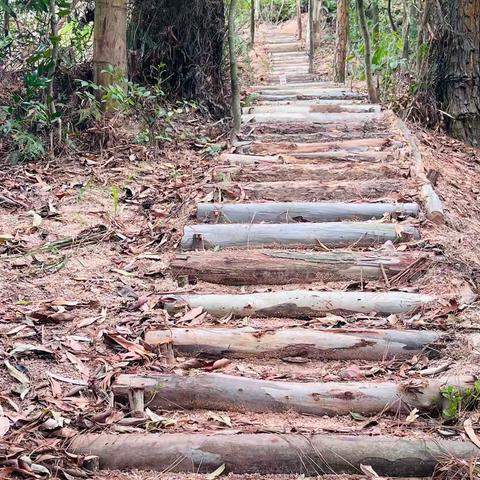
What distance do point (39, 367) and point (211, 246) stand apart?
1.60 m

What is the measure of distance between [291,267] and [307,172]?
5.54 feet

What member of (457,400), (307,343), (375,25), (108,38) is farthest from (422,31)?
(457,400)

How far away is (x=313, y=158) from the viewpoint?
5.82 metres

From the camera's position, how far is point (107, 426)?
8.71 ft

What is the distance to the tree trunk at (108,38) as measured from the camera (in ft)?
20.7

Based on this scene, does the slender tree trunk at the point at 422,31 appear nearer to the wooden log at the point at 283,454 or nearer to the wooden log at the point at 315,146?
the wooden log at the point at 315,146

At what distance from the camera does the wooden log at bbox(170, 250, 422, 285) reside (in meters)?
3.92

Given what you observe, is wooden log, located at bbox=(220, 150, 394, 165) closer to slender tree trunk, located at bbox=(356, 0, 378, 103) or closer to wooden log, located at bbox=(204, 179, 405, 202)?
wooden log, located at bbox=(204, 179, 405, 202)

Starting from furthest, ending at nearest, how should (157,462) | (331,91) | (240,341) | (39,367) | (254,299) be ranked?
(331,91), (254,299), (240,341), (39,367), (157,462)

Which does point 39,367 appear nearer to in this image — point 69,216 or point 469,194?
point 69,216

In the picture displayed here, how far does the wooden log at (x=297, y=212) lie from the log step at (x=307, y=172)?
2.09 ft

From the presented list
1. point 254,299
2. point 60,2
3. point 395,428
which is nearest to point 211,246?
point 254,299

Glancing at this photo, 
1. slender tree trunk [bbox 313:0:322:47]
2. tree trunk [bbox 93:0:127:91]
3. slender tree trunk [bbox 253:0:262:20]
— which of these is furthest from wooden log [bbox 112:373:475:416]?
slender tree trunk [bbox 253:0:262:20]

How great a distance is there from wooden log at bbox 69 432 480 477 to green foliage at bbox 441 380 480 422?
0.19 metres
